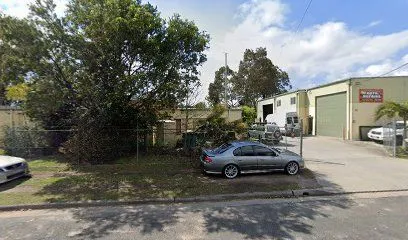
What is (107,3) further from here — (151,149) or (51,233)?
(51,233)

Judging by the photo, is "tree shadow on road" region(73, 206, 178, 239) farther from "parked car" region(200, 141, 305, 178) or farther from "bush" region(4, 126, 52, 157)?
"bush" region(4, 126, 52, 157)

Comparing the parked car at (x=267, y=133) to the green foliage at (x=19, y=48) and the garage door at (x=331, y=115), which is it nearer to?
the garage door at (x=331, y=115)

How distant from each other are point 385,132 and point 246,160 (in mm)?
12536

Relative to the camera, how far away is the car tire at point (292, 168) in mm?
12219

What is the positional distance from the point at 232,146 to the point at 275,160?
1698 millimetres

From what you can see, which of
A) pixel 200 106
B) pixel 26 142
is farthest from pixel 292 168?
pixel 26 142

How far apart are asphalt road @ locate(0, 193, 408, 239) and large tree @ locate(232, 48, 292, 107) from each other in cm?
4514

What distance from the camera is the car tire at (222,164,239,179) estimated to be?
11.6 m

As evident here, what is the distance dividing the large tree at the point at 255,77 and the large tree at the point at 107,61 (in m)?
40.0

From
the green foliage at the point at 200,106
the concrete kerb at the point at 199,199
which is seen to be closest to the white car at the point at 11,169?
the concrete kerb at the point at 199,199

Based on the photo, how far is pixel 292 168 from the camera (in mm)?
12258

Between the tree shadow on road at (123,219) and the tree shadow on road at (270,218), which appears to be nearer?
the tree shadow on road at (270,218)

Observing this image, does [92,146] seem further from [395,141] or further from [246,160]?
[395,141]

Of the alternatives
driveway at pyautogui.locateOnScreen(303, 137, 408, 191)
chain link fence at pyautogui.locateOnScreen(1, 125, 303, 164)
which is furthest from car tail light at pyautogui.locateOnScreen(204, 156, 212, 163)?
driveway at pyautogui.locateOnScreen(303, 137, 408, 191)
